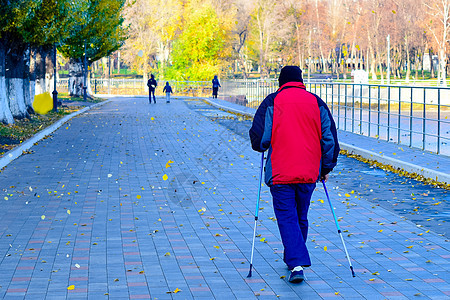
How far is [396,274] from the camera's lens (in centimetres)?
634

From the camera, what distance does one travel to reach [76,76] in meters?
47.1

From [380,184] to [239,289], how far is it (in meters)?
6.32

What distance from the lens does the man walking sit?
606 centimetres

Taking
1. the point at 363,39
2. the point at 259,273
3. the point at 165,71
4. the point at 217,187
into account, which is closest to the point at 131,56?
the point at 165,71

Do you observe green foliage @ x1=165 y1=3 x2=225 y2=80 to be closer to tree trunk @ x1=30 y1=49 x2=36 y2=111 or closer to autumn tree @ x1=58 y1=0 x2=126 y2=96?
autumn tree @ x1=58 y1=0 x2=126 y2=96

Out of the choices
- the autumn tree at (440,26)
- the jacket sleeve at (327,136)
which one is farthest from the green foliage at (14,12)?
the autumn tree at (440,26)

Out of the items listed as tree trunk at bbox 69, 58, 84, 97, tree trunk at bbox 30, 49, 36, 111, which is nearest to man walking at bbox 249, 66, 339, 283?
tree trunk at bbox 30, 49, 36, 111

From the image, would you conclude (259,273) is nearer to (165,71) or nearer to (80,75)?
(80,75)

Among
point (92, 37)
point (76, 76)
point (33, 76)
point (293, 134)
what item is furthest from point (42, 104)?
point (293, 134)

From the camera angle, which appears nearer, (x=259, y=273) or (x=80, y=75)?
(x=259, y=273)

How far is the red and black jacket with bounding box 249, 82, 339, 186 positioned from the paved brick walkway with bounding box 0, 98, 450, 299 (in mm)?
928

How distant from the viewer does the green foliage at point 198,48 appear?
68.8m

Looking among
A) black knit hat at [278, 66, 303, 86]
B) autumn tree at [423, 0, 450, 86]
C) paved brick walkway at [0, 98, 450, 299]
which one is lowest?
paved brick walkway at [0, 98, 450, 299]

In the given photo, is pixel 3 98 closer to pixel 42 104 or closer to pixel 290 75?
pixel 42 104
